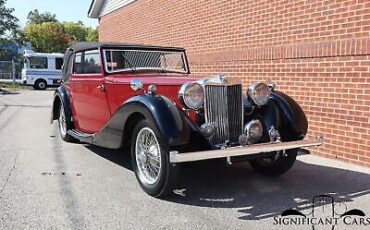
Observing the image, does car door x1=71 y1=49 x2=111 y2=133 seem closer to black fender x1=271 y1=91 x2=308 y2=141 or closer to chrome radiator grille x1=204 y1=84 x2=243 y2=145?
chrome radiator grille x1=204 y1=84 x2=243 y2=145

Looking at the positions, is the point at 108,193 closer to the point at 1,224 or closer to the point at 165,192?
the point at 165,192

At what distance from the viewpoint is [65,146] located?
7.22 m

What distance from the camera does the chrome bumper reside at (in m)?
3.92

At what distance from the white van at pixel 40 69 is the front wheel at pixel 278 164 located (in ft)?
67.7

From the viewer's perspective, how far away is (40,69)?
80.1 feet

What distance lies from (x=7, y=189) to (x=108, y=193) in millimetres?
1125

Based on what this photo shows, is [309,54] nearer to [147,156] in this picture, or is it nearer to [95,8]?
[147,156]

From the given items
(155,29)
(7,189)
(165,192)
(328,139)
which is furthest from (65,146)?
(155,29)

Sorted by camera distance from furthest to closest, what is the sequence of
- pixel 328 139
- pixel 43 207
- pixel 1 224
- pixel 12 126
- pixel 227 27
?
pixel 12 126, pixel 227 27, pixel 328 139, pixel 43 207, pixel 1 224

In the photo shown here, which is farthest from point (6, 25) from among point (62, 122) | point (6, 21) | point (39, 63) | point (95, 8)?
point (62, 122)

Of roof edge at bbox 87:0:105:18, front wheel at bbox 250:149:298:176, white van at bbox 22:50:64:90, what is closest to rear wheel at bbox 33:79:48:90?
white van at bbox 22:50:64:90

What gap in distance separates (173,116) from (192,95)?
1.61ft

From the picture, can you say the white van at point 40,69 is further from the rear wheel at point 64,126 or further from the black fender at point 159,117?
the black fender at point 159,117

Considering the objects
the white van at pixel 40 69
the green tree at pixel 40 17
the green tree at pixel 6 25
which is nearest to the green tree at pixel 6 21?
the green tree at pixel 6 25
